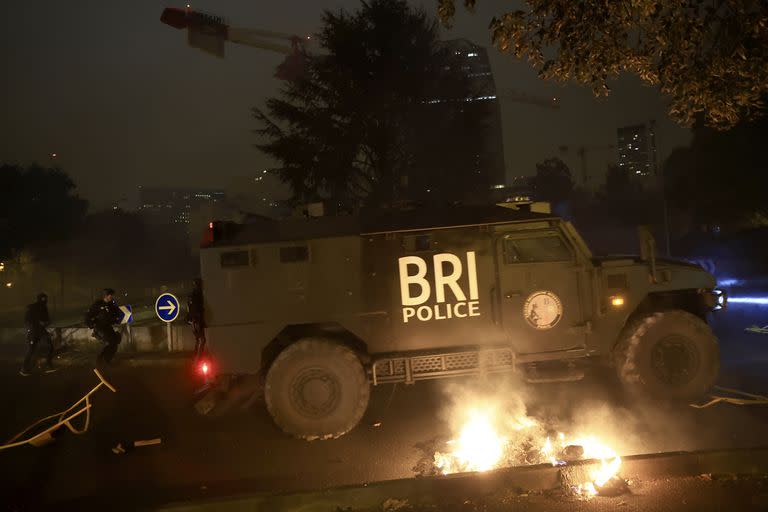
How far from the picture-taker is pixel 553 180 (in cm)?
6744

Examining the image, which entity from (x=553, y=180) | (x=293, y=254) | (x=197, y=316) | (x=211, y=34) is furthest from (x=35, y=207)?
(x=553, y=180)

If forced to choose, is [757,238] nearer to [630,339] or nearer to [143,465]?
[630,339]

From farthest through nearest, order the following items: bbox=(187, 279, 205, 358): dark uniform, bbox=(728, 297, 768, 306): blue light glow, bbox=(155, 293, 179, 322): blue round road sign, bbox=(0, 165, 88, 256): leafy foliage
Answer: bbox=(0, 165, 88, 256): leafy foliage
bbox=(728, 297, 768, 306): blue light glow
bbox=(155, 293, 179, 322): blue round road sign
bbox=(187, 279, 205, 358): dark uniform

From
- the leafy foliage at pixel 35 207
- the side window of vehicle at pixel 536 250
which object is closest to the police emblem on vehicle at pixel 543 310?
the side window of vehicle at pixel 536 250

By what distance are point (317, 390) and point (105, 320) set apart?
22.7 ft

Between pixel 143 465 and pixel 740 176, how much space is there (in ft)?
98.3

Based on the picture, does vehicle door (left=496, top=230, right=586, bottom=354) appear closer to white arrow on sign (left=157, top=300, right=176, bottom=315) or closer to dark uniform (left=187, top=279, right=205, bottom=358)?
dark uniform (left=187, top=279, right=205, bottom=358)

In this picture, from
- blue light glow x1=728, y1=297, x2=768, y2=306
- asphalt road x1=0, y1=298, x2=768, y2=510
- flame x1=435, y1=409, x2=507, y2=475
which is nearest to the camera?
flame x1=435, y1=409, x2=507, y2=475

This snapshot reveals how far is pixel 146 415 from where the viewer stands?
8.79m

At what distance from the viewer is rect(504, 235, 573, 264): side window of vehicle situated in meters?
7.19

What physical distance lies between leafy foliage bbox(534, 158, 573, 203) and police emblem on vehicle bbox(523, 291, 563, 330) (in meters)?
56.8

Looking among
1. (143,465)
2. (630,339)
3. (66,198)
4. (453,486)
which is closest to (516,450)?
(453,486)

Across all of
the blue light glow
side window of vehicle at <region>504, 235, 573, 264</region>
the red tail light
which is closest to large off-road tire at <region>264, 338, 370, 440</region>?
the red tail light

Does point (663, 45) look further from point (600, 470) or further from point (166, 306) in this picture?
point (166, 306)
